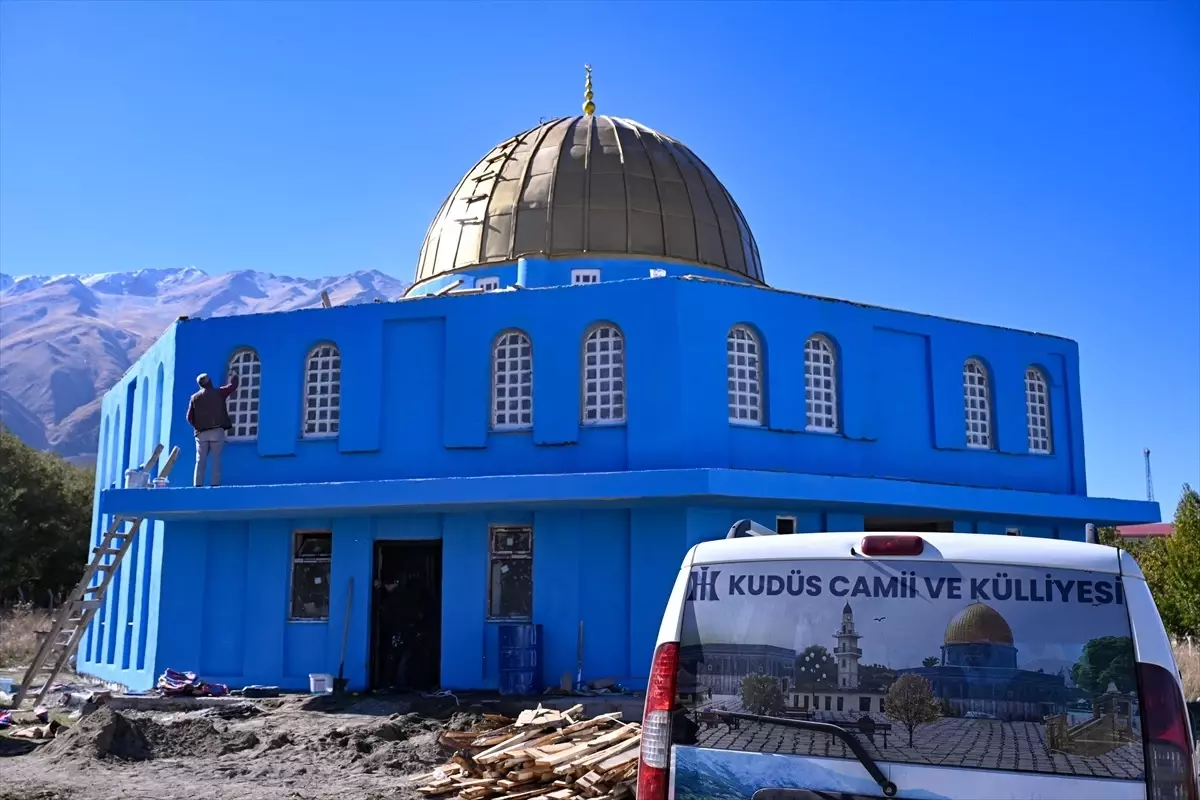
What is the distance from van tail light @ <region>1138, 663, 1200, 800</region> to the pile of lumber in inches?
225

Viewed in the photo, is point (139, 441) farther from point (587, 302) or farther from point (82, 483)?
point (82, 483)

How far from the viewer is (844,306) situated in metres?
17.9

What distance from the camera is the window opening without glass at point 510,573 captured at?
17.0m

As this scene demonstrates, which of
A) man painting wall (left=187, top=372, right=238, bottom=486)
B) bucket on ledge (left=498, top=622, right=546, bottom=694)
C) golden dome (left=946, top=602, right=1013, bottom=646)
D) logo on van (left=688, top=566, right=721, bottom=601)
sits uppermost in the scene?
man painting wall (left=187, top=372, right=238, bottom=486)

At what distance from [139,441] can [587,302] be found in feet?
31.0

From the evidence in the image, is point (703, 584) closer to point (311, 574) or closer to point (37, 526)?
point (311, 574)

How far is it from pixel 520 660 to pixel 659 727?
11.7 meters

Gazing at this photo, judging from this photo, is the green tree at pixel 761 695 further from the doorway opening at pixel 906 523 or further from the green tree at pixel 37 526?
the green tree at pixel 37 526

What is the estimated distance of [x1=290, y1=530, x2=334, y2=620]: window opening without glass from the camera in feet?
58.4

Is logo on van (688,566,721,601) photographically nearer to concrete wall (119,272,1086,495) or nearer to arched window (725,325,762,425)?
concrete wall (119,272,1086,495)

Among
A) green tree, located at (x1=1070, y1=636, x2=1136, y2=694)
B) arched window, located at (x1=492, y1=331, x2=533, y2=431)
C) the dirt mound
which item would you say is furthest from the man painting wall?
green tree, located at (x1=1070, y1=636, x2=1136, y2=694)

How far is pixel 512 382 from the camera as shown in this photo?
17344mm

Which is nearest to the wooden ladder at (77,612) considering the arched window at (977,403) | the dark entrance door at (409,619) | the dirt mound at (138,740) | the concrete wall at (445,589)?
the concrete wall at (445,589)

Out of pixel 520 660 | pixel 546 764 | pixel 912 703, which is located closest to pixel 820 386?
pixel 520 660
